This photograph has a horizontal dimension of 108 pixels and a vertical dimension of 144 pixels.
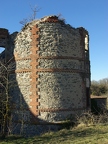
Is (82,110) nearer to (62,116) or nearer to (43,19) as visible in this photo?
(62,116)

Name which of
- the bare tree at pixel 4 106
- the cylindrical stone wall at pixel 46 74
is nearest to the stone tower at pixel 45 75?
the cylindrical stone wall at pixel 46 74

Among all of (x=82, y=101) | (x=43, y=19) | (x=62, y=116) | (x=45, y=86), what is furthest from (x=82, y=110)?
(x=43, y=19)

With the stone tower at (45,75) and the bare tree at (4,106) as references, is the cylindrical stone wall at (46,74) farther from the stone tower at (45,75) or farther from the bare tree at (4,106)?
the bare tree at (4,106)

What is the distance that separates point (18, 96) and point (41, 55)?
3.29m

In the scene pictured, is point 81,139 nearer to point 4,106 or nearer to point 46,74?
point 4,106

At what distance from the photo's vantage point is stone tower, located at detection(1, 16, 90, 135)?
1503 centimetres

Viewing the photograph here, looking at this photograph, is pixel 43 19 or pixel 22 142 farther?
pixel 43 19

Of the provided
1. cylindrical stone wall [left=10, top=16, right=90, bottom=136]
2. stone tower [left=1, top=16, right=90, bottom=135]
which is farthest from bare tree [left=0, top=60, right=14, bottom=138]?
cylindrical stone wall [left=10, top=16, right=90, bottom=136]

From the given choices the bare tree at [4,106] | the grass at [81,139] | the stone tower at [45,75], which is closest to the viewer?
the grass at [81,139]

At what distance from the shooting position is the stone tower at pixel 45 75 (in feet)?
49.3

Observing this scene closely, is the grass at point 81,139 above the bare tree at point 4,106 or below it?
below

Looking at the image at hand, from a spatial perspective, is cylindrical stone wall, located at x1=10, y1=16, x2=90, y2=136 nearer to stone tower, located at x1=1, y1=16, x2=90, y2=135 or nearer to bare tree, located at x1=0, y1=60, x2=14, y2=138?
stone tower, located at x1=1, y1=16, x2=90, y2=135

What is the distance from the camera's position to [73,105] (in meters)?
15.6

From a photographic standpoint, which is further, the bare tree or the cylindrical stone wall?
the cylindrical stone wall
